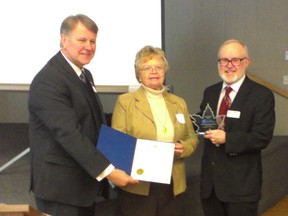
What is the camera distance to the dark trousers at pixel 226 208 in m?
2.45

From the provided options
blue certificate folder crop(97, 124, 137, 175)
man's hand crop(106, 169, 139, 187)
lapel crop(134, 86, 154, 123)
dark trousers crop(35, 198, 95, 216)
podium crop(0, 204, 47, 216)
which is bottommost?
dark trousers crop(35, 198, 95, 216)

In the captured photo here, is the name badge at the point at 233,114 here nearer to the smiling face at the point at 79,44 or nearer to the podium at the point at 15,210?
the smiling face at the point at 79,44

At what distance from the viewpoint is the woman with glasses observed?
2.37 meters

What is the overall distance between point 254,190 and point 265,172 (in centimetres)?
208

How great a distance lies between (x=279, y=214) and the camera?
4465 mm

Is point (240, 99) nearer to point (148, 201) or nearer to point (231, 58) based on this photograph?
point (231, 58)

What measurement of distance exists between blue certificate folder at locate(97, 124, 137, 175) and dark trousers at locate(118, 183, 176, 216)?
0.25 m

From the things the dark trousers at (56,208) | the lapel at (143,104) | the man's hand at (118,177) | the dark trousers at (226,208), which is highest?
the lapel at (143,104)

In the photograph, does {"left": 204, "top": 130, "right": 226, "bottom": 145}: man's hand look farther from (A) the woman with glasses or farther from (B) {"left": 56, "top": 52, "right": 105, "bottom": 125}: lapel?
(B) {"left": 56, "top": 52, "right": 105, "bottom": 125}: lapel

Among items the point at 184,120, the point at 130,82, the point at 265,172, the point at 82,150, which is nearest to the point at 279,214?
the point at 265,172

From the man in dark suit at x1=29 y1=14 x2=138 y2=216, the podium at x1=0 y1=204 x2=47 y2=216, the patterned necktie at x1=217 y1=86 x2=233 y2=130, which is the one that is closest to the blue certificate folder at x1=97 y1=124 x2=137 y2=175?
the man in dark suit at x1=29 y1=14 x2=138 y2=216

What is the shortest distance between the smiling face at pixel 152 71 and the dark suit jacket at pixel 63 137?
0.34m

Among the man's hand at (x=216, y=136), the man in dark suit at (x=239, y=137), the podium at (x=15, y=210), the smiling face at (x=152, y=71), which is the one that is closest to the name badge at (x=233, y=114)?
the man in dark suit at (x=239, y=137)

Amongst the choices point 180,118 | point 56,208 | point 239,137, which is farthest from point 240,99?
point 56,208
